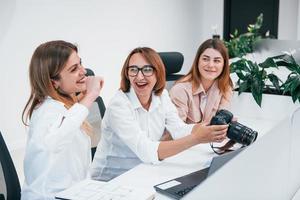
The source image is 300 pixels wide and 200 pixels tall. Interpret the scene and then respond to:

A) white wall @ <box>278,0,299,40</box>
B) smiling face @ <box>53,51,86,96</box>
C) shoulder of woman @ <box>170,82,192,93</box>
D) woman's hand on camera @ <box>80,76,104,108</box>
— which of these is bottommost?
shoulder of woman @ <box>170,82,192,93</box>

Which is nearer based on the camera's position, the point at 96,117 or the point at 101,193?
the point at 101,193

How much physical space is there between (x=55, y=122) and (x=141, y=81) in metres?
0.47

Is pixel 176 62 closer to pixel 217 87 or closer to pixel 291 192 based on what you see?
pixel 217 87

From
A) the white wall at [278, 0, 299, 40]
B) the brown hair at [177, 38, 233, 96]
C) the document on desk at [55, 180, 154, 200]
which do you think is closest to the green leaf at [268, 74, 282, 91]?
the brown hair at [177, 38, 233, 96]

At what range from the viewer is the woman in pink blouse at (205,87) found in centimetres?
223

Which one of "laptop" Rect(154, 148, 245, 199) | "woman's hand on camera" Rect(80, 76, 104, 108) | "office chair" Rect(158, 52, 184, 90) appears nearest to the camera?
"laptop" Rect(154, 148, 245, 199)

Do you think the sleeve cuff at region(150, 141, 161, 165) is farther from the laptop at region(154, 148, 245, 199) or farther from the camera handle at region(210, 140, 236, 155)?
the camera handle at region(210, 140, 236, 155)

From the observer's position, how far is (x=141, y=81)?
173cm

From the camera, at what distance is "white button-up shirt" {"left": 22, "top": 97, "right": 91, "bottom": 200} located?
1.38 m

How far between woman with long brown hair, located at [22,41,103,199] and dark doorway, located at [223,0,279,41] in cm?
477

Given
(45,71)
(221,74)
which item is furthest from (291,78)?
(45,71)

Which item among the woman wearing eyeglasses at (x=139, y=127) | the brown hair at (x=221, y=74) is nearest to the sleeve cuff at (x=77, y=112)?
the woman wearing eyeglasses at (x=139, y=127)

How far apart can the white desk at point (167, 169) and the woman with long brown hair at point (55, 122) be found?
0.67 ft

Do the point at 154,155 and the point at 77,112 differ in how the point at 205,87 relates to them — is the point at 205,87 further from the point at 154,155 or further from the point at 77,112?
the point at 77,112
